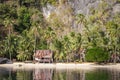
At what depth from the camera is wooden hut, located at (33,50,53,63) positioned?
115100mm

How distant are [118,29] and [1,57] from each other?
1472 inches

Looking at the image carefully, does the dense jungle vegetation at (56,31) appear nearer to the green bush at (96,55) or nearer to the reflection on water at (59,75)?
the green bush at (96,55)

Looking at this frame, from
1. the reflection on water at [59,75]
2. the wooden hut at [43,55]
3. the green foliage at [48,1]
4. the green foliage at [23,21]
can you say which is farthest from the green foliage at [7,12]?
the reflection on water at [59,75]

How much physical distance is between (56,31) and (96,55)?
2076 centimetres

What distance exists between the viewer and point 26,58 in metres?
117

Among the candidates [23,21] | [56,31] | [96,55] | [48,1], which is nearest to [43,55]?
[56,31]

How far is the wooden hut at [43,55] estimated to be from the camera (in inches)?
4531

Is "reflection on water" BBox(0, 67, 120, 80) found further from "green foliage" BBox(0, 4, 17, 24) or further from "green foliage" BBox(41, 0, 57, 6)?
"green foliage" BBox(41, 0, 57, 6)

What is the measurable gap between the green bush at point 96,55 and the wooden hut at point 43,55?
11826 mm

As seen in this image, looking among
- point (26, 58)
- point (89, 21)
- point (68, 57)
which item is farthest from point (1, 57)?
point (89, 21)

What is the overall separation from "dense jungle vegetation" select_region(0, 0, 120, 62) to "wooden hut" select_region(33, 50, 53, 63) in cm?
171

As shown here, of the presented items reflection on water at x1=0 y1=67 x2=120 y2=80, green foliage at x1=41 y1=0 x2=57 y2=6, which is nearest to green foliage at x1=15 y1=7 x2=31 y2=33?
green foliage at x1=41 y1=0 x2=57 y2=6

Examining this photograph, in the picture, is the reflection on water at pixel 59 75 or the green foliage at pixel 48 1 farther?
the green foliage at pixel 48 1

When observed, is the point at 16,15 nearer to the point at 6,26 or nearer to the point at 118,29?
the point at 6,26
